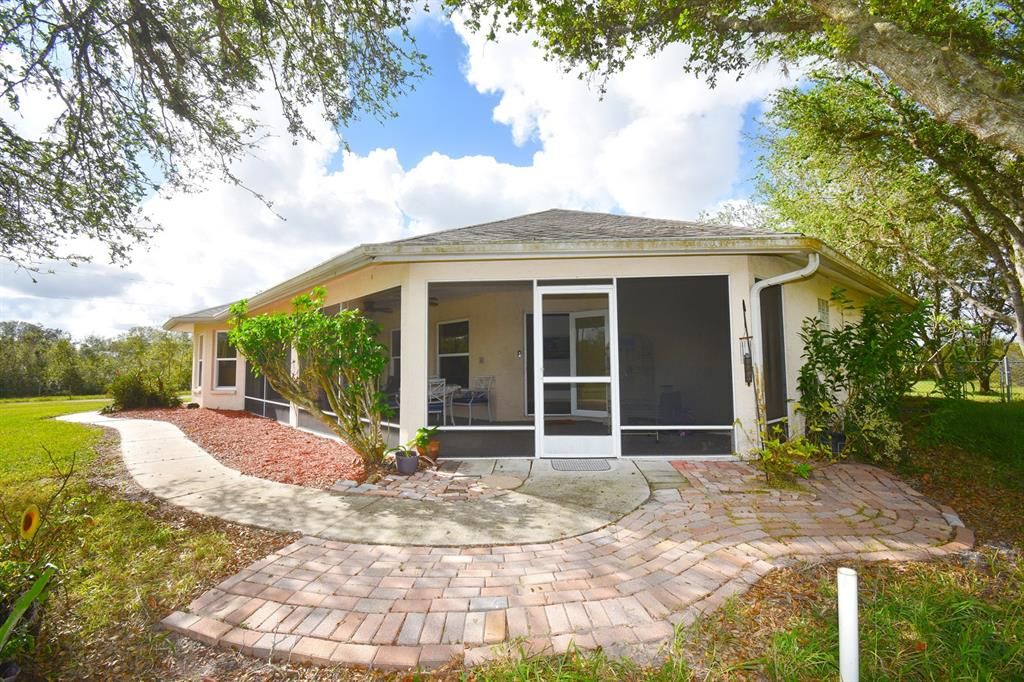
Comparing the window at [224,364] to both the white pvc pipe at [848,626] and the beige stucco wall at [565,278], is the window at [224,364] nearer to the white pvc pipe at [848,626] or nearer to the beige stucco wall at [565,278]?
the beige stucco wall at [565,278]

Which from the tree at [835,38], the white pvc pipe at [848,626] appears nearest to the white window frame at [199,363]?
the tree at [835,38]

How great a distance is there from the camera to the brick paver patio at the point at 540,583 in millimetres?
2189

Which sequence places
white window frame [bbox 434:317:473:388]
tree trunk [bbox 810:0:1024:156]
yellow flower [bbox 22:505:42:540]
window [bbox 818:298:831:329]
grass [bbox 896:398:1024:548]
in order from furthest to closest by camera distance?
1. white window frame [bbox 434:317:473:388]
2. window [bbox 818:298:831:329]
3. grass [bbox 896:398:1024:548]
4. tree trunk [bbox 810:0:1024:156]
5. yellow flower [bbox 22:505:42:540]

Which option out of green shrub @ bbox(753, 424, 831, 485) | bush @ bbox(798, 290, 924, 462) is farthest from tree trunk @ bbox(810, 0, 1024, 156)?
green shrub @ bbox(753, 424, 831, 485)

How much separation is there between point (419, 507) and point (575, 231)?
14.4 ft

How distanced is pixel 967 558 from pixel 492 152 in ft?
31.7

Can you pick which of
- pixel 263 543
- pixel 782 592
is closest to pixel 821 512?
pixel 782 592

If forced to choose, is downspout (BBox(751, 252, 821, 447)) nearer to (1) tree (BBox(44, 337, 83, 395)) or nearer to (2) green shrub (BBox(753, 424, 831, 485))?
(2) green shrub (BBox(753, 424, 831, 485))

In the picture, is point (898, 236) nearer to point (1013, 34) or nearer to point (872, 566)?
point (1013, 34)

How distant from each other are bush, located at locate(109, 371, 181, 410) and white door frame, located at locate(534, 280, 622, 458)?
14614 millimetres

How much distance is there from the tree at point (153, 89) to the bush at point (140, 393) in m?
10.5

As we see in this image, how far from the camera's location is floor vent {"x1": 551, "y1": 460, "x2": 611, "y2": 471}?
214 inches

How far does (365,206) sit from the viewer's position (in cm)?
1323

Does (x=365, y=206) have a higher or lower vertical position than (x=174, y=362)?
higher
